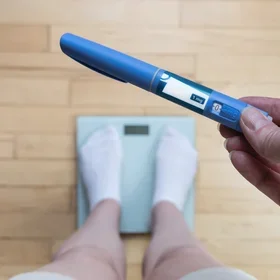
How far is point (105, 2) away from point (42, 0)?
0.13 m

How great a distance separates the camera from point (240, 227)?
947 mm

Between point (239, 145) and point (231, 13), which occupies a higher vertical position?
point (231, 13)

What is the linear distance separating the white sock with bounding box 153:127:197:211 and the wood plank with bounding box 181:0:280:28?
0.24 m

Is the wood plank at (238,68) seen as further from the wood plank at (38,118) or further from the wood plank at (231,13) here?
the wood plank at (38,118)

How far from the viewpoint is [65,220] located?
94cm

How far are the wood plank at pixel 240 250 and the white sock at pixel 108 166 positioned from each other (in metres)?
0.24

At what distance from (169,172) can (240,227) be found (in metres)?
0.19

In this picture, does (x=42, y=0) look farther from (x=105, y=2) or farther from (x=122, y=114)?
(x=122, y=114)

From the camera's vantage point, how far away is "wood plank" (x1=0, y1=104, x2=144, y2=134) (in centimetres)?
92

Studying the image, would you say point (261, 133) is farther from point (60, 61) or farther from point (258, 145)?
point (60, 61)

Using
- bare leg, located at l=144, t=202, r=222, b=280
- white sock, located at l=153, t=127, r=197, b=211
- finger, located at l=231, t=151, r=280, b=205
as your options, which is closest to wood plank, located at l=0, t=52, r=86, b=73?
white sock, located at l=153, t=127, r=197, b=211

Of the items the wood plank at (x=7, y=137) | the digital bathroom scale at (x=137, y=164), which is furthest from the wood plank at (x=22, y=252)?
the wood plank at (x=7, y=137)

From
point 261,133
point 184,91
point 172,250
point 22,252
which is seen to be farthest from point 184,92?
point 22,252

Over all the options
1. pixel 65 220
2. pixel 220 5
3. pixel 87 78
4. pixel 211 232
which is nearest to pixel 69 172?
pixel 65 220
